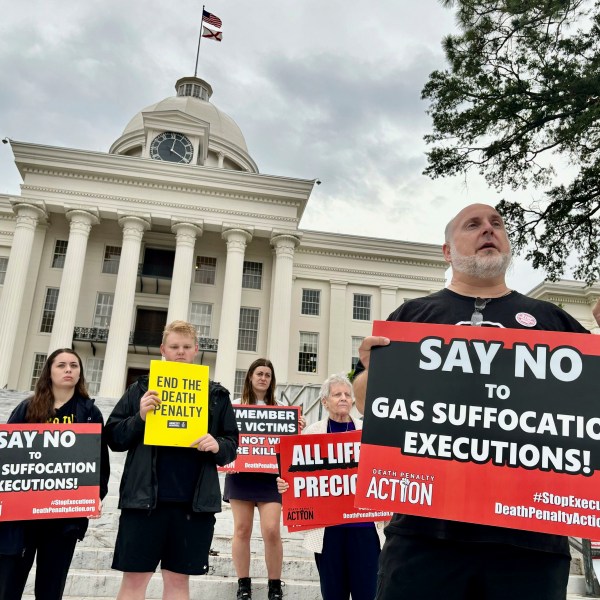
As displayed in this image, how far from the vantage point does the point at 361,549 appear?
3.61m

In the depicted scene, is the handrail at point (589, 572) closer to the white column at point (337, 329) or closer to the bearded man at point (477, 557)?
the bearded man at point (477, 557)

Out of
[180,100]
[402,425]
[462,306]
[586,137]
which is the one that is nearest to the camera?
[402,425]

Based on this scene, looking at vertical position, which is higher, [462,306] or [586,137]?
[586,137]

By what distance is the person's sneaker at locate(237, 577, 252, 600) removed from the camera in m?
4.26

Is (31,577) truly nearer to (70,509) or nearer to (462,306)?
(70,509)

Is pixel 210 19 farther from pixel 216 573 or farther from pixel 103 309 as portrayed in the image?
pixel 216 573

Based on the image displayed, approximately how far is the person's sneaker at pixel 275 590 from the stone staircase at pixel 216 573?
1.07ft

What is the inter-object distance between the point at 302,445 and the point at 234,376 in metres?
25.8

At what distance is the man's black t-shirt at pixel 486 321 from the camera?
1.79 m

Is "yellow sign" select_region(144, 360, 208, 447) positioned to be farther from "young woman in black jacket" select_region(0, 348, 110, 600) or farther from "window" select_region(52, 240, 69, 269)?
"window" select_region(52, 240, 69, 269)

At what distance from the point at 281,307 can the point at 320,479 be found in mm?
26196

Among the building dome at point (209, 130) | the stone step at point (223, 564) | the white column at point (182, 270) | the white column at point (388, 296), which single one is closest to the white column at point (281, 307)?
the white column at point (182, 270)

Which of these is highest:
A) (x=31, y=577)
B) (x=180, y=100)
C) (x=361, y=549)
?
(x=180, y=100)

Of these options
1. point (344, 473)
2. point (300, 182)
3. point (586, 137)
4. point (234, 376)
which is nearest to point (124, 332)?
point (234, 376)
